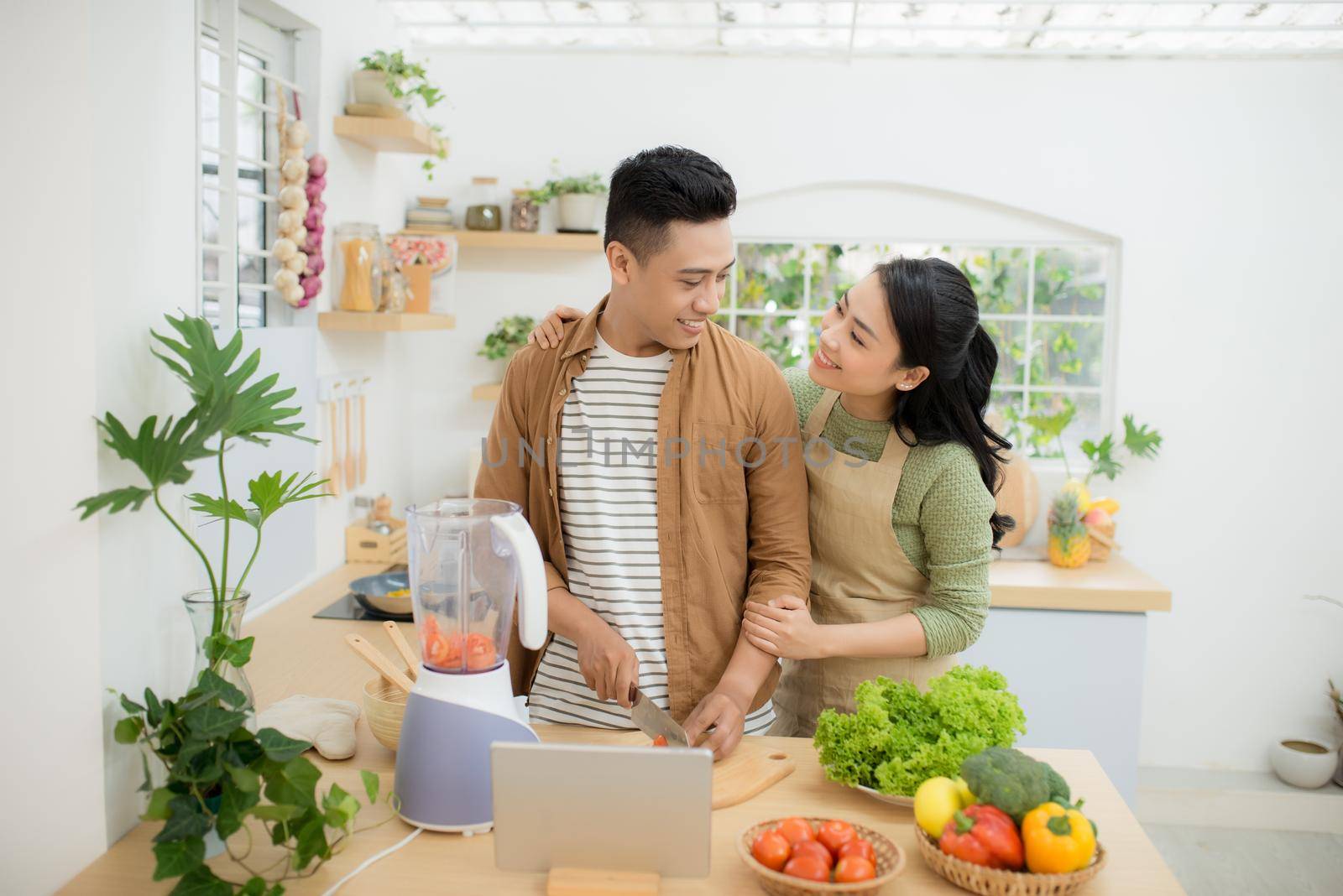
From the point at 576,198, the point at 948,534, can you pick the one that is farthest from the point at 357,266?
the point at 948,534

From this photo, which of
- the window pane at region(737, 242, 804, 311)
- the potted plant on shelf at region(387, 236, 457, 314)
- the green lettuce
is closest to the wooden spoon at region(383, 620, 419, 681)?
the green lettuce

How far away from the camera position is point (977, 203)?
3898 millimetres

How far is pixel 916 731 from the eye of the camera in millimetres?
1479

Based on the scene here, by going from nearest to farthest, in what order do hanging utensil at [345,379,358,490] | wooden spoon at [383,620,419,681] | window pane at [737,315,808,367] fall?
1. wooden spoon at [383,620,419,681]
2. hanging utensil at [345,379,358,490]
3. window pane at [737,315,808,367]

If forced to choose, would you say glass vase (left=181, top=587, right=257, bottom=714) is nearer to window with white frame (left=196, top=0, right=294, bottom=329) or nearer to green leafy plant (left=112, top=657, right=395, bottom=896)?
green leafy plant (left=112, top=657, right=395, bottom=896)

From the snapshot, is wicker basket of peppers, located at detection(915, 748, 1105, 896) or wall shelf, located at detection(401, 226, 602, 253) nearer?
wicker basket of peppers, located at detection(915, 748, 1105, 896)

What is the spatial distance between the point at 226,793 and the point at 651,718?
63 cm

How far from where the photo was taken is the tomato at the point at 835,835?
4.18 ft

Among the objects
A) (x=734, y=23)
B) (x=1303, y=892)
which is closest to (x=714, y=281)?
(x=734, y=23)

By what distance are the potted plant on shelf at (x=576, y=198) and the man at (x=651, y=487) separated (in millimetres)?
1920

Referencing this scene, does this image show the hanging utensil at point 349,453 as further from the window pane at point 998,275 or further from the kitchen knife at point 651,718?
the window pane at point 998,275

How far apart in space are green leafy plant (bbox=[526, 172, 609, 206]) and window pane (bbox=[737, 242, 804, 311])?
0.62 metres

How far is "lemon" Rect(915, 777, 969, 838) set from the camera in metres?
1.32

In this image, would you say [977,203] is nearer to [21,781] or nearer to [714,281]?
[714,281]
